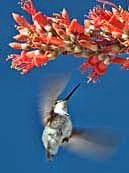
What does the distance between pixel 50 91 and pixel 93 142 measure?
0.58 ft

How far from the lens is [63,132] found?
1.74m

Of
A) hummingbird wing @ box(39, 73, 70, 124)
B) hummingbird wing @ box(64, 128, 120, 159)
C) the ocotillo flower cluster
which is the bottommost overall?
hummingbird wing @ box(64, 128, 120, 159)

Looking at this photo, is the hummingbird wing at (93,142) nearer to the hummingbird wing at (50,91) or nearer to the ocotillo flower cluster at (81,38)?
the hummingbird wing at (50,91)

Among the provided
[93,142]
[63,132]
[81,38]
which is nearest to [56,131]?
[63,132]

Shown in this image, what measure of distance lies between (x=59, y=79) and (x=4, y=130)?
2.07ft

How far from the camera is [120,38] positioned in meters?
0.63

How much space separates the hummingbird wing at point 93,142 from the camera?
1.53 m

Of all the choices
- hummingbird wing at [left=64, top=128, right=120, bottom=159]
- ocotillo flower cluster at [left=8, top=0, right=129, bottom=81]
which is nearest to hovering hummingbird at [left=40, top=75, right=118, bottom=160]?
hummingbird wing at [left=64, top=128, right=120, bottom=159]

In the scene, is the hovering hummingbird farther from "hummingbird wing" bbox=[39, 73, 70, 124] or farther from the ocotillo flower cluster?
the ocotillo flower cluster

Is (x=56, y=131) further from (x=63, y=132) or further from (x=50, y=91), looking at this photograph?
(x=50, y=91)

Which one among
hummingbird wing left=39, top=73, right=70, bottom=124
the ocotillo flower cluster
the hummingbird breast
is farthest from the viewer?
the hummingbird breast

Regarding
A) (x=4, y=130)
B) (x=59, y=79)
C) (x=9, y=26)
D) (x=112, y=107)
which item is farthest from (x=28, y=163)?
(x=59, y=79)

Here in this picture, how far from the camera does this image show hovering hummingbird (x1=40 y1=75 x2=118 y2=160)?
1525 millimetres

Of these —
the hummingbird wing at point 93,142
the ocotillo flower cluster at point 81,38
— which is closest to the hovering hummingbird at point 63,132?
the hummingbird wing at point 93,142
